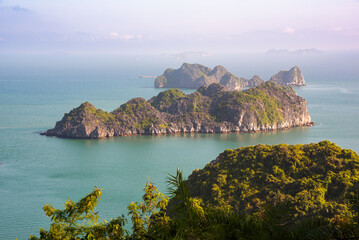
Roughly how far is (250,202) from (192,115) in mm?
39597

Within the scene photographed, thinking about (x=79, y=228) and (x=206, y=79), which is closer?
(x=79, y=228)

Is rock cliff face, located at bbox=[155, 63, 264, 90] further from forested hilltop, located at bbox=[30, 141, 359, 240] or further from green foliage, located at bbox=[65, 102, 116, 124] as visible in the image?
forested hilltop, located at bbox=[30, 141, 359, 240]

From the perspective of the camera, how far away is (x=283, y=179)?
81.5ft

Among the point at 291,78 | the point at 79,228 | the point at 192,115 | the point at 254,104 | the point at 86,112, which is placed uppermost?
the point at 291,78

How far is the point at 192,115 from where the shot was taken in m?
62.8

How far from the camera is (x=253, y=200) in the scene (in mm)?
23438

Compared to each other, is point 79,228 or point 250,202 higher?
point 79,228

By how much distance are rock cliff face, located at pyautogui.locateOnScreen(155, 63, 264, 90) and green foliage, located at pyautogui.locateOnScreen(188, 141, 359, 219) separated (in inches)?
3597

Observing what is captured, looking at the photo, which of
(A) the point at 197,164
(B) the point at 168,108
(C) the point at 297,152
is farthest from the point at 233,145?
(C) the point at 297,152

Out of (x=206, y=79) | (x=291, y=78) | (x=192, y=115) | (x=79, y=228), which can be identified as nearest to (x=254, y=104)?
(x=192, y=115)

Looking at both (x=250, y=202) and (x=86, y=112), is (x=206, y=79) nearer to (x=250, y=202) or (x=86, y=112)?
(x=86, y=112)

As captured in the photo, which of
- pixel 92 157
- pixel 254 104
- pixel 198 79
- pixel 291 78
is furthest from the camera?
pixel 291 78

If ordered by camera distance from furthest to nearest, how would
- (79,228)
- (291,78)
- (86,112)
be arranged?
(291,78)
(86,112)
(79,228)

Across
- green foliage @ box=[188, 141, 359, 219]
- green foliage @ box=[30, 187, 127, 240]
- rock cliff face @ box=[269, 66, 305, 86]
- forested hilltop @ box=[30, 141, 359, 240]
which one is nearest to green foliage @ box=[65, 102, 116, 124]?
green foliage @ box=[188, 141, 359, 219]
